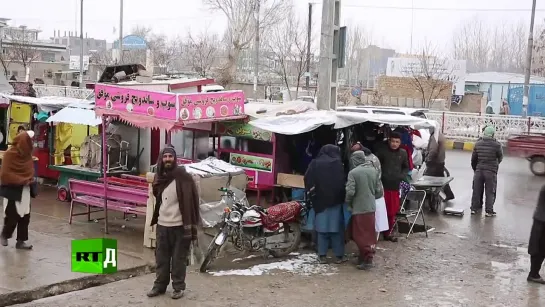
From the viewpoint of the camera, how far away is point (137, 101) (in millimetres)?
9203

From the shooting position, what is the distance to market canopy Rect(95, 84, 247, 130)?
8930mm

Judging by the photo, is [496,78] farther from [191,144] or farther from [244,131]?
[244,131]

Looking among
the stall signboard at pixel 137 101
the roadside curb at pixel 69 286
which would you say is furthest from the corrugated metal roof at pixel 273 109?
the roadside curb at pixel 69 286

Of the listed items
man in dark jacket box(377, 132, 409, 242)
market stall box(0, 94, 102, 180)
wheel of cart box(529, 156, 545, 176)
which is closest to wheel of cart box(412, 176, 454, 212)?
man in dark jacket box(377, 132, 409, 242)

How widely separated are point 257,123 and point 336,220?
2.61 m

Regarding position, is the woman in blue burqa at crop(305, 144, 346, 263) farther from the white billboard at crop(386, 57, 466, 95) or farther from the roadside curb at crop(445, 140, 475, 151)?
the white billboard at crop(386, 57, 466, 95)

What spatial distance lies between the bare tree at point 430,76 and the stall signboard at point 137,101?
2850 centimetres

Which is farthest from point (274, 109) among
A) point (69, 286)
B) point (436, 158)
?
point (69, 286)

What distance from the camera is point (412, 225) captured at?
10242 millimetres

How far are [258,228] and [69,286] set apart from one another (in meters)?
2.53

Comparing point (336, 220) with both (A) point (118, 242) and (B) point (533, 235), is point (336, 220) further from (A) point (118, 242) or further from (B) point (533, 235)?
(A) point (118, 242)

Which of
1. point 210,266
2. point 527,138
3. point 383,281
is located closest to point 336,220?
point 383,281

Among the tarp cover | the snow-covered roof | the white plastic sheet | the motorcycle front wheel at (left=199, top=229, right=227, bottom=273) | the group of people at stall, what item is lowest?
the motorcycle front wheel at (left=199, top=229, right=227, bottom=273)

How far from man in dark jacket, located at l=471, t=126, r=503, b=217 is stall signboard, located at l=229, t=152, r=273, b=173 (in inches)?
158
